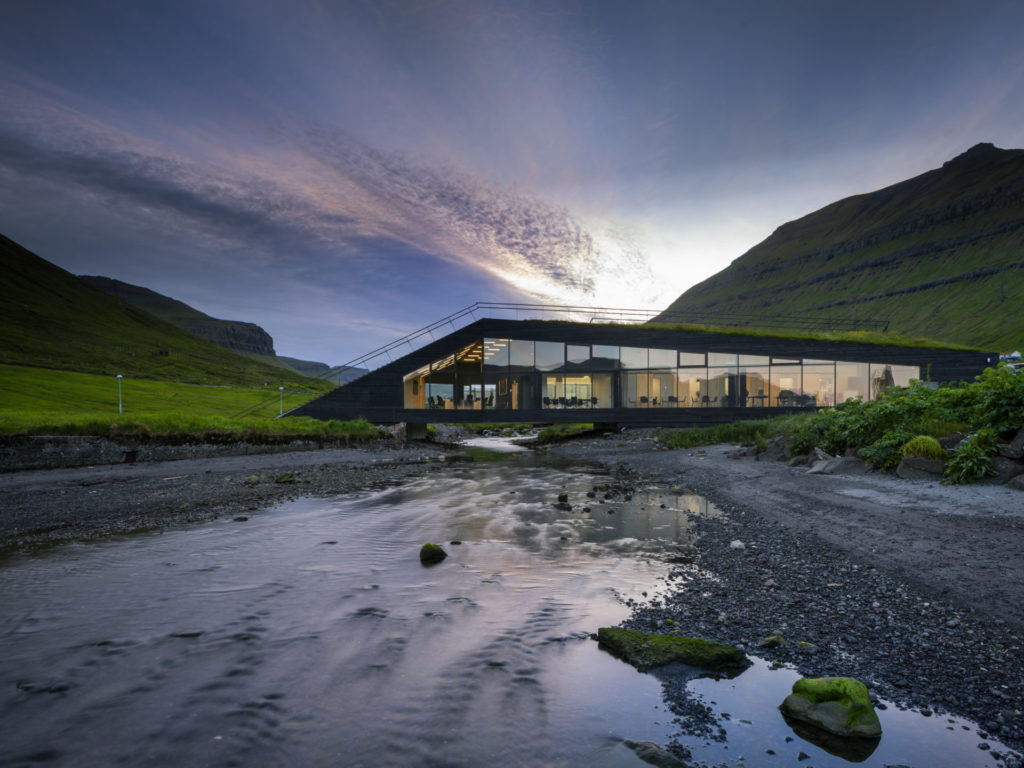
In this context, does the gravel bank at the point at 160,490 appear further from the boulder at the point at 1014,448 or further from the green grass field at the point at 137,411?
the boulder at the point at 1014,448

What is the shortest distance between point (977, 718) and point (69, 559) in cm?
1326

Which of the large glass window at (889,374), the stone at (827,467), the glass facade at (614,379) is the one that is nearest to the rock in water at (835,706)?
the stone at (827,467)

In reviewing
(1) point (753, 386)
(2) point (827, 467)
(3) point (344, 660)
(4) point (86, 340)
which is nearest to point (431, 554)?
(3) point (344, 660)

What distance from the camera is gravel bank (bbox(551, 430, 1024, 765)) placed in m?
4.55

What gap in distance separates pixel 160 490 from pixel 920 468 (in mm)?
22683

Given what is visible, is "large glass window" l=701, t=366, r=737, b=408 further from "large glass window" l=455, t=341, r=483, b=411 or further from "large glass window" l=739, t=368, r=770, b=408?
"large glass window" l=455, t=341, r=483, b=411

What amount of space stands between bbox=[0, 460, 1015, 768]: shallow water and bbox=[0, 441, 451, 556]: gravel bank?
218 centimetres

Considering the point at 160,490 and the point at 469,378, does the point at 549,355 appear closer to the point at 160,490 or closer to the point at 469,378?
the point at 469,378

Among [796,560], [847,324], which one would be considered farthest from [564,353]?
[796,560]

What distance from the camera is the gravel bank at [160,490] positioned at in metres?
12.1

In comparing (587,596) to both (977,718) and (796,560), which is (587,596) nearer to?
(796,560)

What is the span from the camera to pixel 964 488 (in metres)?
10.8

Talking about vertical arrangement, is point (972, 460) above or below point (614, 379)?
below

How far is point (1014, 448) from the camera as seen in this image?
11.0 meters
